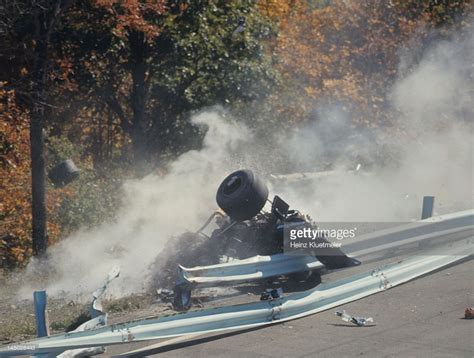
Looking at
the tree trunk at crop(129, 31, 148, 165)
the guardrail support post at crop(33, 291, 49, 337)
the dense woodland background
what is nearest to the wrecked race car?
the guardrail support post at crop(33, 291, 49, 337)

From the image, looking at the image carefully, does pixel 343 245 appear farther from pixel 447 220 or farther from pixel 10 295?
pixel 10 295

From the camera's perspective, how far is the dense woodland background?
15367 millimetres

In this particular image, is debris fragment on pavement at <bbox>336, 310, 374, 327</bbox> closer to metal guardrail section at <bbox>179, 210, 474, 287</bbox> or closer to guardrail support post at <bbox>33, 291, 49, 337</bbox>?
metal guardrail section at <bbox>179, 210, 474, 287</bbox>

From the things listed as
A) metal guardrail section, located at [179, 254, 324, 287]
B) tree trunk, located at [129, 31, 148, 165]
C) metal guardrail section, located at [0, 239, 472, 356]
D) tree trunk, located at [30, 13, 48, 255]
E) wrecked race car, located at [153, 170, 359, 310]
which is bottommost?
metal guardrail section, located at [0, 239, 472, 356]

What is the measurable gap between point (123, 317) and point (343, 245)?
11.4 ft

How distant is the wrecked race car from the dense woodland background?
465 cm

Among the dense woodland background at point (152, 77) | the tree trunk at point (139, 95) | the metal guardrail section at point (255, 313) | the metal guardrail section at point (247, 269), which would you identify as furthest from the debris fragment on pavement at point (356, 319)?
the tree trunk at point (139, 95)

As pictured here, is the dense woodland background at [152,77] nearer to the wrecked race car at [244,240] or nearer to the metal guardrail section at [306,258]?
the wrecked race car at [244,240]

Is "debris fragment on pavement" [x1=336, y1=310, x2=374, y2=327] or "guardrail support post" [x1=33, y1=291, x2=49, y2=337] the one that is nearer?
"guardrail support post" [x1=33, y1=291, x2=49, y2=337]

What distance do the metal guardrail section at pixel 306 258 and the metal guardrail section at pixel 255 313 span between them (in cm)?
75

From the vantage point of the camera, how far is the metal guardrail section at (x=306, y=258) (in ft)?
31.6

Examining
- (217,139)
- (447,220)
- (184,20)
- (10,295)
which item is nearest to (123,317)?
(10,295)

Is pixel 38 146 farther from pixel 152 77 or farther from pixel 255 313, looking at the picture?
pixel 255 313

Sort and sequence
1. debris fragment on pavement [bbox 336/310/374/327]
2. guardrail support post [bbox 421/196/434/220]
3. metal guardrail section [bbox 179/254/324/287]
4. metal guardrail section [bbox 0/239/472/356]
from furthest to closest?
guardrail support post [bbox 421/196/434/220], metal guardrail section [bbox 179/254/324/287], debris fragment on pavement [bbox 336/310/374/327], metal guardrail section [bbox 0/239/472/356]
